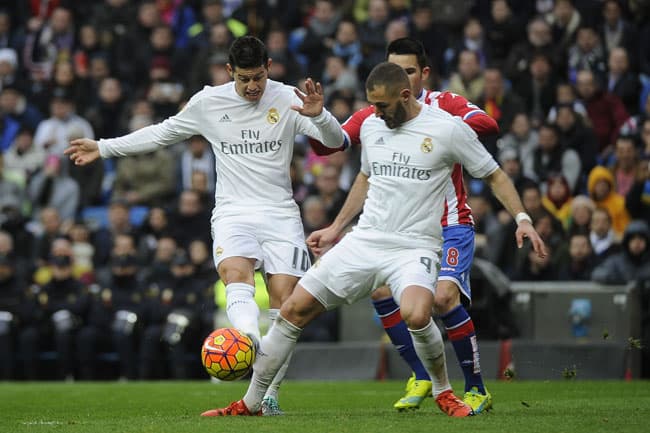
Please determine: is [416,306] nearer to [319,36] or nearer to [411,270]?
[411,270]

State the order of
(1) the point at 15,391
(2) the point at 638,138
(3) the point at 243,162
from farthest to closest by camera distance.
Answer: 1. (2) the point at 638,138
2. (1) the point at 15,391
3. (3) the point at 243,162

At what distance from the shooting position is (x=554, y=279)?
674 inches

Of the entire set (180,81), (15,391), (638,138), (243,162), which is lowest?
(15,391)

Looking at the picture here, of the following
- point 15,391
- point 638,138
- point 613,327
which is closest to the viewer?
point 15,391

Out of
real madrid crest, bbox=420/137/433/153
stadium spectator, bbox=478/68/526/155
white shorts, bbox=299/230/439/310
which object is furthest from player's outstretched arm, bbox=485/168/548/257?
stadium spectator, bbox=478/68/526/155

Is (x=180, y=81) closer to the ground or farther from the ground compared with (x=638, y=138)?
farther from the ground

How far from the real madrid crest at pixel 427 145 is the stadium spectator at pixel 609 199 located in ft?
27.8

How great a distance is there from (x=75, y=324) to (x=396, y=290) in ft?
33.1

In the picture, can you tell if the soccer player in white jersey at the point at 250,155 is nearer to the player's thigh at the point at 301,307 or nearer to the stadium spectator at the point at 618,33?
the player's thigh at the point at 301,307

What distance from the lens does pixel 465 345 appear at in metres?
9.97

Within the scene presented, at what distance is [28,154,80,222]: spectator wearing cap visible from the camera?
68.5ft

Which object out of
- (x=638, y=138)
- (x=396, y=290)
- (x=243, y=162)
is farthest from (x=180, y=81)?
(x=396, y=290)

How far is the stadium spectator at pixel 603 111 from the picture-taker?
61.9ft

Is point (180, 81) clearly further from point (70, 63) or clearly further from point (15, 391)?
point (15, 391)
